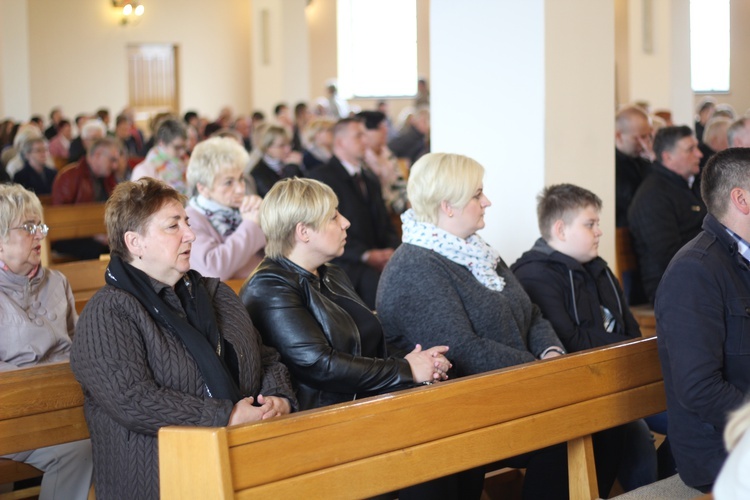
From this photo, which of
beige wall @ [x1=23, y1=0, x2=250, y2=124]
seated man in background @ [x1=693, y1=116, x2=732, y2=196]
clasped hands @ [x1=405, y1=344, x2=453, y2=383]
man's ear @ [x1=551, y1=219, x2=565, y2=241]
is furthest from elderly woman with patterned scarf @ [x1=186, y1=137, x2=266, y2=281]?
beige wall @ [x1=23, y1=0, x2=250, y2=124]

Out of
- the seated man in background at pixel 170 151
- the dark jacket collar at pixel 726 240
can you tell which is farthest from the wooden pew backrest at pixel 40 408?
the seated man in background at pixel 170 151

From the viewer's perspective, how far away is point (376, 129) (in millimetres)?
8039

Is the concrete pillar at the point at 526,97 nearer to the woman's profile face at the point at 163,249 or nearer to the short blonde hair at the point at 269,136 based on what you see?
the woman's profile face at the point at 163,249

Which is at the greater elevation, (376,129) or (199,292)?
(376,129)

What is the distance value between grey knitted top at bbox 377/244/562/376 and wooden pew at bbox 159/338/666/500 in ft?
1.40

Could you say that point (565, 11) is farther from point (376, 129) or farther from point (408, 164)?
point (408, 164)

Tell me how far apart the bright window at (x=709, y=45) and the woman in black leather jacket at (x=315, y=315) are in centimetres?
647

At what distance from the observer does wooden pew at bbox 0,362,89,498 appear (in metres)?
2.78

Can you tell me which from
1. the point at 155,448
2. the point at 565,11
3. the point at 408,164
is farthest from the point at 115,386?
the point at 408,164

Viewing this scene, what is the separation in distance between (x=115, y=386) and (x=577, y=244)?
1.84 metres

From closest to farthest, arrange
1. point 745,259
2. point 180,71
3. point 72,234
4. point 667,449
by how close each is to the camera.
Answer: point 745,259 → point 667,449 → point 72,234 → point 180,71

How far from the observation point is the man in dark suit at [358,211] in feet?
17.7

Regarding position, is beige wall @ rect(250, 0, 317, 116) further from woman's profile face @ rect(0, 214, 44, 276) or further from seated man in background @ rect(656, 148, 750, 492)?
seated man in background @ rect(656, 148, 750, 492)

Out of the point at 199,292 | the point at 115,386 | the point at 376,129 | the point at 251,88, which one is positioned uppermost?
the point at 251,88
